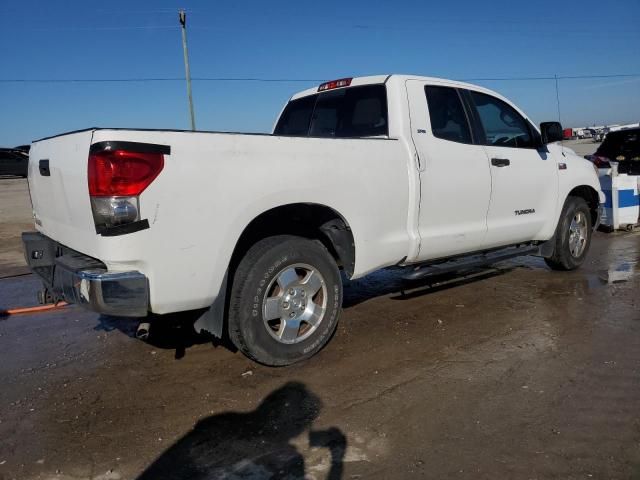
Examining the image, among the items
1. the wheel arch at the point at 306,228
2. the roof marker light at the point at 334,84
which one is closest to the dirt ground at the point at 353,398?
the wheel arch at the point at 306,228

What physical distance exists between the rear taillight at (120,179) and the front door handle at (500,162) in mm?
3327

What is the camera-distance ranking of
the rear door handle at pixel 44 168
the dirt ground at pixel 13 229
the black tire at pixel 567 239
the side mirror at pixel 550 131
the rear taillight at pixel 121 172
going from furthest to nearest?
the dirt ground at pixel 13 229 < the black tire at pixel 567 239 < the side mirror at pixel 550 131 < the rear door handle at pixel 44 168 < the rear taillight at pixel 121 172

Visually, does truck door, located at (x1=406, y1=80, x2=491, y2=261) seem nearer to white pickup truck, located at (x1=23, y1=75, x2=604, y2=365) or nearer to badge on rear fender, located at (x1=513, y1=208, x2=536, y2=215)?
white pickup truck, located at (x1=23, y1=75, x2=604, y2=365)

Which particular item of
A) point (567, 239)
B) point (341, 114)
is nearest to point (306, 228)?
point (341, 114)

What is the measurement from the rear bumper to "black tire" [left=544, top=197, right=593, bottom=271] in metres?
4.89

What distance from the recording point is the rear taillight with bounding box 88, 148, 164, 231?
3.09m

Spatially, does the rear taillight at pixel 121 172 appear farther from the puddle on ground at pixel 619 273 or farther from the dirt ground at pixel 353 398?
the puddle on ground at pixel 619 273

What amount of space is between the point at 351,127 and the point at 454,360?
2.25 metres

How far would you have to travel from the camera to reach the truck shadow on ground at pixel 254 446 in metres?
2.71

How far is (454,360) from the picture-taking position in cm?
405

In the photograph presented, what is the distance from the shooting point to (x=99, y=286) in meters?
3.12

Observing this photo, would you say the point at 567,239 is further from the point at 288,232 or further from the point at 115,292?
the point at 115,292

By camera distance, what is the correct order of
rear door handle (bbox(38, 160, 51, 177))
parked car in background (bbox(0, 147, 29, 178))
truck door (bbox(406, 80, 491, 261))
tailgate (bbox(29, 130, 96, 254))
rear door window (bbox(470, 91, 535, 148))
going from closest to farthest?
tailgate (bbox(29, 130, 96, 254)), rear door handle (bbox(38, 160, 51, 177)), truck door (bbox(406, 80, 491, 261)), rear door window (bbox(470, 91, 535, 148)), parked car in background (bbox(0, 147, 29, 178))

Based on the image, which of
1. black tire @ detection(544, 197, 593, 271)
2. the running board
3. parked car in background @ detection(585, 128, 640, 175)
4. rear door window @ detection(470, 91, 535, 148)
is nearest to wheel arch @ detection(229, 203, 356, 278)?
the running board
